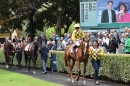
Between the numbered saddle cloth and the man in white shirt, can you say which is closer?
the numbered saddle cloth

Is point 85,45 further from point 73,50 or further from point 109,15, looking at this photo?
point 109,15

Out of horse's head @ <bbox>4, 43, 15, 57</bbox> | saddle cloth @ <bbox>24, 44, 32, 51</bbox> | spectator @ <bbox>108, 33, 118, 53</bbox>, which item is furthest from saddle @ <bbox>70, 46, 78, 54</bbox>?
horse's head @ <bbox>4, 43, 15, 57</bbox>

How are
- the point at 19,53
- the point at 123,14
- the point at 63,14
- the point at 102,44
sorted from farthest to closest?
1. the point at 63,14
2. the point at 123,14
3. the point at 19,53
4. the point at 102,44

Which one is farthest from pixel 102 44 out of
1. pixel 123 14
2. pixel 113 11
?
pixel 113 11

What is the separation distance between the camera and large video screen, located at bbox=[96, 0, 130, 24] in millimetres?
26500

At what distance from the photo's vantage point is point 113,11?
27.1m

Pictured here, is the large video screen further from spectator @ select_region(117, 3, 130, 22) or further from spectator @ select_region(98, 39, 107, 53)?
spectator @ select_region(98, 39, 107, 53)

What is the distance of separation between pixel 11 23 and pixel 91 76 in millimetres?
26877

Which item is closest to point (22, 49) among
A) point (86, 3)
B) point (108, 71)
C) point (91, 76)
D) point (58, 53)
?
point (58, 53)

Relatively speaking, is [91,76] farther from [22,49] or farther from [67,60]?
[22,49]

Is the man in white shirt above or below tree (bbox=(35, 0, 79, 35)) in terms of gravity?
below

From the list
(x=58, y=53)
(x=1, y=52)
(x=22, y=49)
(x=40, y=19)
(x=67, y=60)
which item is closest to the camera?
(x=67, y=60)

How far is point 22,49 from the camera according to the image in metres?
25.8

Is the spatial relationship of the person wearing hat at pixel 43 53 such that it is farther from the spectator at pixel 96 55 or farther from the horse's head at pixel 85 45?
the spectator at pixel 96 55
